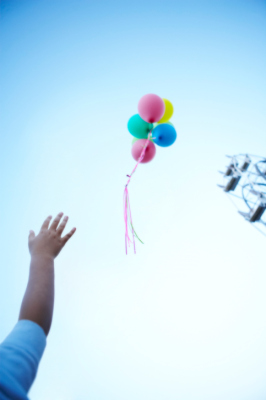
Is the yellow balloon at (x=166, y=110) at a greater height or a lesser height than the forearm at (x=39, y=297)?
greater

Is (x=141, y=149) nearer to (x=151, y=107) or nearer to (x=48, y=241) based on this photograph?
(x=151, y=107)

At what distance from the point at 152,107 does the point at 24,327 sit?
7.74 feet

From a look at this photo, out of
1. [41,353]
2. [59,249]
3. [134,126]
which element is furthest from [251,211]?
[41,353]

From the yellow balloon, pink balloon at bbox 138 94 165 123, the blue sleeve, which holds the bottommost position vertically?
the blue sleeve

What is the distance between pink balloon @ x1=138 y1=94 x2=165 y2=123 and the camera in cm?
239

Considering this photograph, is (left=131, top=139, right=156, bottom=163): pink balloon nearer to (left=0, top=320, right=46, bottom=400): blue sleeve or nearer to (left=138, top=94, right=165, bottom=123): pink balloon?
(left=138, top=94, right=165, bottom=123): pink balloon

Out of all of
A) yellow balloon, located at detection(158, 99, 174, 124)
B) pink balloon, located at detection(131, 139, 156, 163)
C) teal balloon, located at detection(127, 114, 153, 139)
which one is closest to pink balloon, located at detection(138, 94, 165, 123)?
teal balloon, located at detection(127, 114, 153, 139)

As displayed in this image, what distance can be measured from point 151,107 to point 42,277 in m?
2.20

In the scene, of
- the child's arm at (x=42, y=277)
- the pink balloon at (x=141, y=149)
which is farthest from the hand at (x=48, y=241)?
the pink balloon at (x=141, y=149)

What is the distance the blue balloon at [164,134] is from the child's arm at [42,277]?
2025 mm

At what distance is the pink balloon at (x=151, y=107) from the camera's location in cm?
239

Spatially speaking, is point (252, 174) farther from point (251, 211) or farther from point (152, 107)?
point (152, 107)

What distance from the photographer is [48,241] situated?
0.90m

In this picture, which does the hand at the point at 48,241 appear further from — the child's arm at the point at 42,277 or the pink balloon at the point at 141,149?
the pink balloon at the point at 141,149
